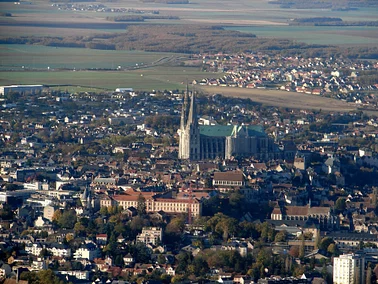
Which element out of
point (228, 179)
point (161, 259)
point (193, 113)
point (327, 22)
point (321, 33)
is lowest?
point (327, 22)

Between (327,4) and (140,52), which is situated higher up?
(140,52)

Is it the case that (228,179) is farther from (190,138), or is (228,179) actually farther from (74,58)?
(74,58)

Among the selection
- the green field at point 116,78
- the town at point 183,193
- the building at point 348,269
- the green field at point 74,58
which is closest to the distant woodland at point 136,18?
the green field at point 74,58

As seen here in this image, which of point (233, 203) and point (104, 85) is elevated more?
point (233, 203)

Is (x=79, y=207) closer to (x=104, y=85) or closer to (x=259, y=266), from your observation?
(x=259, y=266)

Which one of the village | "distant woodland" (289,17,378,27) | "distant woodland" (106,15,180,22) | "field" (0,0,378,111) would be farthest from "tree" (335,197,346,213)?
"distant woodland" (289,17,378,27)

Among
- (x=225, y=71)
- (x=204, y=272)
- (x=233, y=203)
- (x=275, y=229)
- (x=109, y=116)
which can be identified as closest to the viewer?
(x=204, y=272)

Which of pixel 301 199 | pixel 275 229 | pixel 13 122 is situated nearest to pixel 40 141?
pixel 13 122

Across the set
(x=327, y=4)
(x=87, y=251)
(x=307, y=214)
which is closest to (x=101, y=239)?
Answer: (x=87, y=251)
